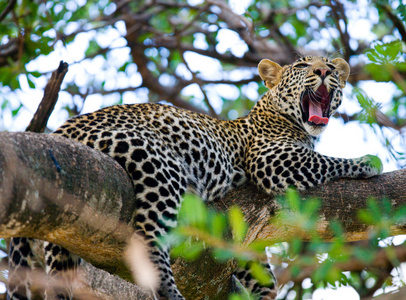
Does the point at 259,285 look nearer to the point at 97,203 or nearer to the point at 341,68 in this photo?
the point at 97,203

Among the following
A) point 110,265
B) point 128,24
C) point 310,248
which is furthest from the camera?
point 128,24

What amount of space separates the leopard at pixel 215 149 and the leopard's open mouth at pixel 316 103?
0.04ft

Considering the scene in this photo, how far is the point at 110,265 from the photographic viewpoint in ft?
15.6

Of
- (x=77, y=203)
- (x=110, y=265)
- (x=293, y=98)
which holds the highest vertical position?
(x=77, y=203)

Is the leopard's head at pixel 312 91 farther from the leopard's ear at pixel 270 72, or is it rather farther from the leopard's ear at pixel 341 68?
the leopard's ear at pixel 270 72

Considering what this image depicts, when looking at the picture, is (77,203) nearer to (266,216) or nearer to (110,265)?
(110,265)

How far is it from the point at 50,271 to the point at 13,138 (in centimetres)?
174

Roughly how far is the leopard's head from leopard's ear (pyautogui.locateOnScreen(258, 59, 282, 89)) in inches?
9.2

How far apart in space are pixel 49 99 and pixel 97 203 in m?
2.32

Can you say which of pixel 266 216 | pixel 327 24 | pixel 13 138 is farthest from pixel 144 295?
pixel 327 24

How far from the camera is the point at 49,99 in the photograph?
594 cm

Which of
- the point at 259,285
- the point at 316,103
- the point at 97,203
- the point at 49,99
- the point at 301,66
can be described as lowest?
the point at 259,285

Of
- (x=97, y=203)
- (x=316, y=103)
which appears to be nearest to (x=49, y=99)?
(x=97, y=203)

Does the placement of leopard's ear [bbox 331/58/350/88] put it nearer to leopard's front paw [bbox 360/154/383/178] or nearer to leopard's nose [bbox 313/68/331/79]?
leopard's nose [bbox 313/68/331/79]
